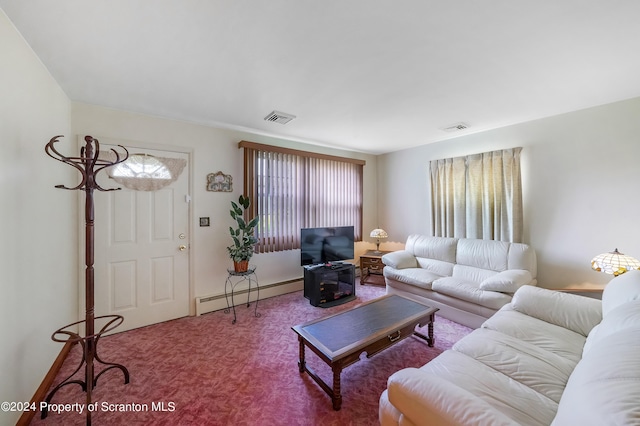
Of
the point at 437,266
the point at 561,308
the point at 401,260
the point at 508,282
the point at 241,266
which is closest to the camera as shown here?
the point at 561,308

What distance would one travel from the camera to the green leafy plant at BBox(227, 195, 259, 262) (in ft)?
10.3

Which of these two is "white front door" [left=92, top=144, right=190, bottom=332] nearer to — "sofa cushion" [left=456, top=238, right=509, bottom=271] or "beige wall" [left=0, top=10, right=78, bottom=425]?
"beige wall" [left=0, top=10, right=78, bottom=425]

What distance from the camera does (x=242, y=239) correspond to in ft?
11.0

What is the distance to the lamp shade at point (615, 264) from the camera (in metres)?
2.20

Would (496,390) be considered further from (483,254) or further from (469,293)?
(483,254)

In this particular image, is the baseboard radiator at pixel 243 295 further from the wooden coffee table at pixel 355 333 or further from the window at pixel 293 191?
the wooden coffee table at pixel 355 333

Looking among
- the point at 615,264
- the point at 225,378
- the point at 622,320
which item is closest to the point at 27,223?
the point at 225,378

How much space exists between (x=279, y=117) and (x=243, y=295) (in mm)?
2547

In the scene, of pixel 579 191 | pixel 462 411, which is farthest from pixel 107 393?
pixel 579 191

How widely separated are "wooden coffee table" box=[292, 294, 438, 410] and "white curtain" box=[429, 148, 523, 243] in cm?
190

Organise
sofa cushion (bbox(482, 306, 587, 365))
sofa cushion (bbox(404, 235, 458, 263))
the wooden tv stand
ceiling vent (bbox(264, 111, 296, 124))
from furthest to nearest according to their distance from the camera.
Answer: sofa cushion (bbox(404, 235, 458, 263))
the wooden tv stand
ceiling vent (bbox(264, 111, 296, 124))
sofa cushion (bbox(482, 306, 587, 365))

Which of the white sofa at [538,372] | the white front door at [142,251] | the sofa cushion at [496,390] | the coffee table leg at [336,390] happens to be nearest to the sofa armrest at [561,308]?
the white sofa at [538,372]

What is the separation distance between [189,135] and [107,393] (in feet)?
8.93

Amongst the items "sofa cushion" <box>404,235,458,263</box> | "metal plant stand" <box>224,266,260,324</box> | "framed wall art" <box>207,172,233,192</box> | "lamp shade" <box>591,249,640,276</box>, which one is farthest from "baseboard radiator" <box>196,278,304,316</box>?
"lamp shade" <box>591,249,640,276</box>
